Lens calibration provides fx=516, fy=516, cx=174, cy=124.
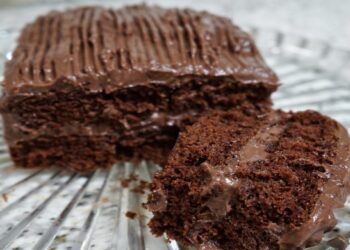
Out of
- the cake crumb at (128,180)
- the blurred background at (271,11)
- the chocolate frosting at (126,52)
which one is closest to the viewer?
the chocolate frosting at (126,52)

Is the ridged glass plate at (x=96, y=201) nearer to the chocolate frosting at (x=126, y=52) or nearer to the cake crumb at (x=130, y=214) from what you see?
the cake crumb at (x=130, y=214)

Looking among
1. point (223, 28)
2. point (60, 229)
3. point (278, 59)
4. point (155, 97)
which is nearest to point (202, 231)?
point (60, 229)

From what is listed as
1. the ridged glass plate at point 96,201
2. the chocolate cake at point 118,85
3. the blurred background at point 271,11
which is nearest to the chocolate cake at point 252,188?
the ridged glass plate at point 96,201

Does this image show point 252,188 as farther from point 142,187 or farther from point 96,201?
point 96,201

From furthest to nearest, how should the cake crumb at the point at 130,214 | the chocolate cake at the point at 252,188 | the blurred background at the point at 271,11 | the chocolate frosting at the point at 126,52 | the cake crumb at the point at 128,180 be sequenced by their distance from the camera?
1. the blurred background at the point at 271,11
2. the cake crumb at the point at 128,180
3. the chocolate frosting at the point at 126,52
4. the cake crumb at the point at 130,214
5. the chocolate cake at the point at 252,188

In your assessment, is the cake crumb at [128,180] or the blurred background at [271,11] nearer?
the cake crumb at [128,180]

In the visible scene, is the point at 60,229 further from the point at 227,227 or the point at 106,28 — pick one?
the point at 106,28

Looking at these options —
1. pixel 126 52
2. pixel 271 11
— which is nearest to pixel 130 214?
pixel 126 52
